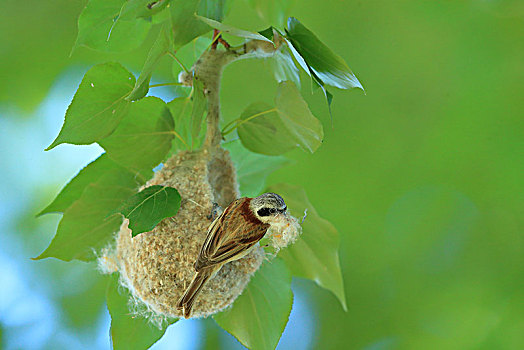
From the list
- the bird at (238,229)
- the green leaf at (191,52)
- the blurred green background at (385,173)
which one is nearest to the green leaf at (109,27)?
the green leaf at (191,52)

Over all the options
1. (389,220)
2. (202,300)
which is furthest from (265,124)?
(389,220)

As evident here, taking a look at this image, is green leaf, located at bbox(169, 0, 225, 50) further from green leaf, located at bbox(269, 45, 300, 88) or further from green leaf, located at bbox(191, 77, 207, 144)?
green leaf, located at bbox(269, 45, 300, 88)

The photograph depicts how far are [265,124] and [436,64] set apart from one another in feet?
4.92

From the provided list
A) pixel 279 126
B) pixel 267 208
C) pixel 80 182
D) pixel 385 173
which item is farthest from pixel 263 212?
pixel 385 173

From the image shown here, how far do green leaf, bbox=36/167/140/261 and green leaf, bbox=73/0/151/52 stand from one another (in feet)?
0.91

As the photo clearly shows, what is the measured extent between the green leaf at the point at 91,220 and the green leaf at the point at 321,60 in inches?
18.4

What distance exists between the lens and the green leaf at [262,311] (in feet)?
3.25

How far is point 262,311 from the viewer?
1.00 m

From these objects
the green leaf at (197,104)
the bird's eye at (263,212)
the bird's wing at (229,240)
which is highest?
the green leaf at (197,104)

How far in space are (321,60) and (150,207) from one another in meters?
0.38

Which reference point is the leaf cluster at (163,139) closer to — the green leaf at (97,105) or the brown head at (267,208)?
the green leaf at (97,105)

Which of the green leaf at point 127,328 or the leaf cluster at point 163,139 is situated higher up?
the leaf cluster at point 163,139

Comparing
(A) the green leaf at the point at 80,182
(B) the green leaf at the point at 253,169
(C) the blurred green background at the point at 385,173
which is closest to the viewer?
(A) the green leaf at the point at 80,182

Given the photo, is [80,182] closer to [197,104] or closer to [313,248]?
[197,104]
